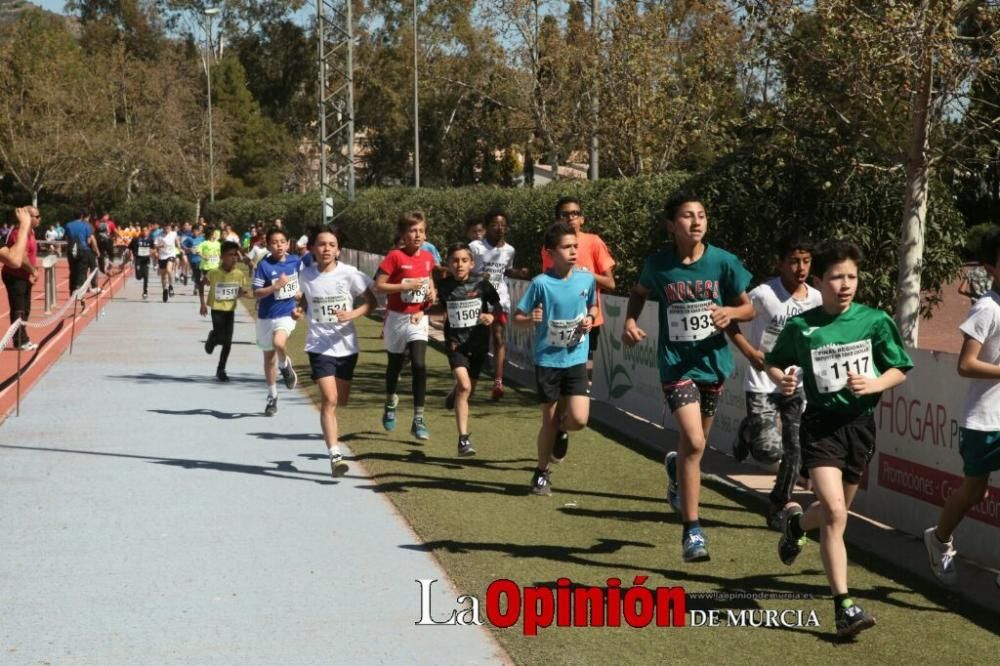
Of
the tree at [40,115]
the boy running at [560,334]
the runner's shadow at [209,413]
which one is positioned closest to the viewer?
the boy running at [560,334]

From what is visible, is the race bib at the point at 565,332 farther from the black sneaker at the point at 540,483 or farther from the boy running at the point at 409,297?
the boy running at the point at 409,297

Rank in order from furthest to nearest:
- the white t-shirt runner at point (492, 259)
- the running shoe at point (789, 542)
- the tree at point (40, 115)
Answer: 1. the tree at point (40, 115)
2. the white t-shirt runner at point (492, 259)
3. the running shoe at point (789, 542)

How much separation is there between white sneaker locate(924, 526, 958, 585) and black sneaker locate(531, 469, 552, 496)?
3.20 metres

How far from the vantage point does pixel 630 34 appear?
2419 cm

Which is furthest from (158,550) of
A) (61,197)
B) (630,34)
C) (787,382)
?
(61,197)

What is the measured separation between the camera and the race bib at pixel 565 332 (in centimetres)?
952

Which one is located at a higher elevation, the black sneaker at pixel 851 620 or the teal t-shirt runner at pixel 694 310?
the teal t-shirt runner at pixel 694 310

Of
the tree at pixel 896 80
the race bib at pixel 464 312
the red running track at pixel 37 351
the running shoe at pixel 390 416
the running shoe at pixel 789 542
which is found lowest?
the red running track at pixel 37 351

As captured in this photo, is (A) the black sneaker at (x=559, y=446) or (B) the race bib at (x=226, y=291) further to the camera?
(B) the race bib at (x=226, y=291)

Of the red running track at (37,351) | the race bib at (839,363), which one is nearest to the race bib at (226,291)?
the red running track at (37,351)

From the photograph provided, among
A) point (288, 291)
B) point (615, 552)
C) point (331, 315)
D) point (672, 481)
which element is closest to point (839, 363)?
point (615, 552)

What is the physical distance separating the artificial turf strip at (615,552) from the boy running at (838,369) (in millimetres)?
484

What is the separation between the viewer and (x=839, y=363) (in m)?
6.51

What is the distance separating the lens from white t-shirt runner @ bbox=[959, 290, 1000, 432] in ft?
22.4
